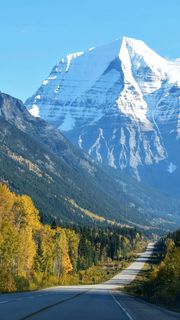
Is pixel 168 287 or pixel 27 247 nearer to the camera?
pixel 168 287

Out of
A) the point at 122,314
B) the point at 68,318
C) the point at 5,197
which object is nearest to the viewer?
the point at 68,318

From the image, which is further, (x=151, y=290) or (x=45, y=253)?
(x=45, y=253)

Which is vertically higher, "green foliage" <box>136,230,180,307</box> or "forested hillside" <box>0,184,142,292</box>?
"forested hillside" <box>0,184,142,292</box>

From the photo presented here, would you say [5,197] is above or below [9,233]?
above

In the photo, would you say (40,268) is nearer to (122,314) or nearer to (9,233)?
(9,233)

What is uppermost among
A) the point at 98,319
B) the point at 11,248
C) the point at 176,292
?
the point at 11,248

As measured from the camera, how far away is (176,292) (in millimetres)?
76875

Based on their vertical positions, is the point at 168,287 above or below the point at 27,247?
below

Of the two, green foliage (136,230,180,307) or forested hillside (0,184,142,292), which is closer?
green foliage (136,230,180,307)

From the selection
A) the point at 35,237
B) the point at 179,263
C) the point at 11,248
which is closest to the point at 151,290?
the point at 179,263

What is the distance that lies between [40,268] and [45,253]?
18.3ft

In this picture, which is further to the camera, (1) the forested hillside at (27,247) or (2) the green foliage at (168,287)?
(1) the forested hillside at (27,247)

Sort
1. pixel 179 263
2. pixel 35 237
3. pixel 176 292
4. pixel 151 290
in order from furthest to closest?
pixel 35 237, pixel 151 290, pixel 179 263, pixel 176 292

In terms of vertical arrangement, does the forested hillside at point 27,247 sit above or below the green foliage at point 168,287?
above
